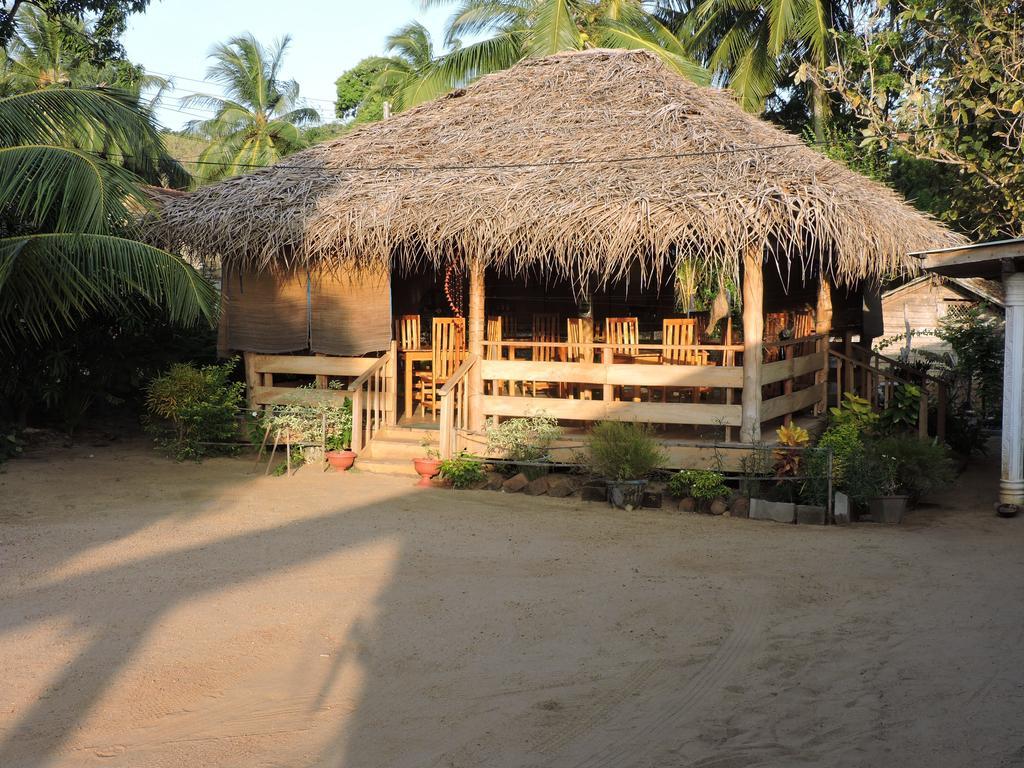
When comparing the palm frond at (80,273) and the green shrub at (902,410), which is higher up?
the palm frond at (80,273)

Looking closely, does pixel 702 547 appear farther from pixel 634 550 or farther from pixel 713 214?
pixel 713 214

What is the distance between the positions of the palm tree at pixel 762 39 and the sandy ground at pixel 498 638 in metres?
12.9

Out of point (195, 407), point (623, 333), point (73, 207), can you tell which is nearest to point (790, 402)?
point (623, 333)

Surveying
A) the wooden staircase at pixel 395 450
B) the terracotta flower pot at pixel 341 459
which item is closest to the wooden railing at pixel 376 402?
the wooden staircase at pixel 395 450

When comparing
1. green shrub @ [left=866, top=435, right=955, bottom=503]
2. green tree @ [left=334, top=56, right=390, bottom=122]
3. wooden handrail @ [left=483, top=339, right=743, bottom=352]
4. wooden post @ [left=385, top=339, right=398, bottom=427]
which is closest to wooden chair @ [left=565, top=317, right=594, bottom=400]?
wooden handrail @ [left=483, top=339, right=743, bottom=352]

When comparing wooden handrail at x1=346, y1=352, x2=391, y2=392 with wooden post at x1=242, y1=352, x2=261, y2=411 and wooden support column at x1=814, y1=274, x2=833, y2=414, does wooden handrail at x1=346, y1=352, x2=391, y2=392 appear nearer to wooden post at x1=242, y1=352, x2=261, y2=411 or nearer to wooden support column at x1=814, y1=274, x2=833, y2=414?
wooden post at x1=242, y1=352, x2=261, y2=411

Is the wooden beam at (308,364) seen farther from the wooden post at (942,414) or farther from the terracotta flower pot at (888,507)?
the wooden post at (942,414)

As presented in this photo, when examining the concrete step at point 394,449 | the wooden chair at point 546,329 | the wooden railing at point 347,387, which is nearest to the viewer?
the concrete step at point 394,449

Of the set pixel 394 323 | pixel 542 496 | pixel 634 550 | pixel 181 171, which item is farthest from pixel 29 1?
pixel 634 550

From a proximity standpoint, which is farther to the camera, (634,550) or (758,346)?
(758,346)

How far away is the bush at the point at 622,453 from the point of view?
30.1 feet

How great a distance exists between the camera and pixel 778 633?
575 cm

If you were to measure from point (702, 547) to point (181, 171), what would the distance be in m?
17.7

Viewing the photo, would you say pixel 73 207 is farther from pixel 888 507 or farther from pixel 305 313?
pixel 888 507
